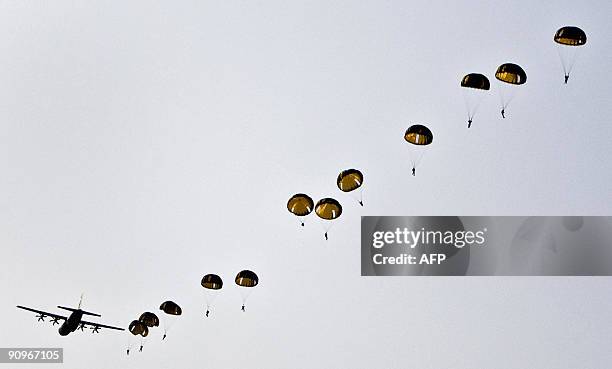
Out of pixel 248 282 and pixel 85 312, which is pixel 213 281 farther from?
pixel 85 312

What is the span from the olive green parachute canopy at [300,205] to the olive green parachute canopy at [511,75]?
8058mm

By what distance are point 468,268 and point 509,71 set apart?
72.0 feet

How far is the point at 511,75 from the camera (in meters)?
30.8

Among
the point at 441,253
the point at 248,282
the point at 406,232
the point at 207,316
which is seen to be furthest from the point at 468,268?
→ the point at 248,282

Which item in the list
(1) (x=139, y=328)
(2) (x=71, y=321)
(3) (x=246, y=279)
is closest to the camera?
(3) (x=246, y=279)

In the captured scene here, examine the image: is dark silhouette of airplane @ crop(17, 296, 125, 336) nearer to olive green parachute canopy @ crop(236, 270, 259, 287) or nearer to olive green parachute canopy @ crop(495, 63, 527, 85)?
olive green parachute canopy @ crop(236, 270, 259, 287)

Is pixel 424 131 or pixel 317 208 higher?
pixel 424 131

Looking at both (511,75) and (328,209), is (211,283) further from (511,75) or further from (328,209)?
(511,75)

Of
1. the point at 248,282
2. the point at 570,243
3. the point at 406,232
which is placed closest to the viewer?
the point at 248,282

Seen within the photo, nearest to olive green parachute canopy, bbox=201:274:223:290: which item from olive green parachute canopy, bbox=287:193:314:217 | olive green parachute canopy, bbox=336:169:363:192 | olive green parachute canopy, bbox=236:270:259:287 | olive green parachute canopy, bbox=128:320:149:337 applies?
olive green parachute canopy, bbox=236:270:259:287

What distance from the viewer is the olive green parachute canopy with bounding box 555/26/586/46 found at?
30.0m

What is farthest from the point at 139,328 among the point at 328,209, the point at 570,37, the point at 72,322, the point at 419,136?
the point at 570,37

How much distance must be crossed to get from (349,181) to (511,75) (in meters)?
6.70

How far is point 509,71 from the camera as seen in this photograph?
3088 cm
